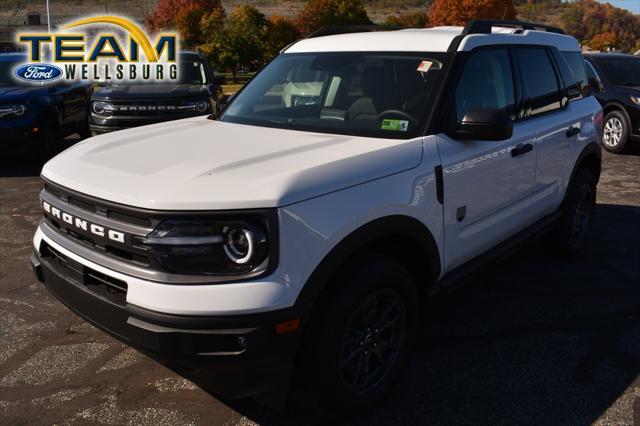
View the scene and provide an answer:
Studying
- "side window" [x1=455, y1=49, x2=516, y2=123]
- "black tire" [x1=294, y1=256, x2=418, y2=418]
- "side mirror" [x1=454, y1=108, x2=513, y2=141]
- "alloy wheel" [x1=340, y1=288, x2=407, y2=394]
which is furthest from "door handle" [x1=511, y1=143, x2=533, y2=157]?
"alloy wheel" [x1=340, y1=288, x2=407, y2=394]

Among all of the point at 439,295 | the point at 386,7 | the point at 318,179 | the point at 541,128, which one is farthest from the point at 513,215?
the point at 386,7

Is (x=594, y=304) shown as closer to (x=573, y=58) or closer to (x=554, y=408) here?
(x=554, y=408)

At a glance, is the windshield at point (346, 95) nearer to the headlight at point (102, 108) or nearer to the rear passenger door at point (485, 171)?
the rear passenger door at point (485, 171)

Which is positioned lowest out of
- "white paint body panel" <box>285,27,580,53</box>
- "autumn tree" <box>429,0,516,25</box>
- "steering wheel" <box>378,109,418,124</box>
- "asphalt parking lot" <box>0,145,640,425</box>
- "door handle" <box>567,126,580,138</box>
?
"asphalt parking lot" <box>0,145,640,425</box>

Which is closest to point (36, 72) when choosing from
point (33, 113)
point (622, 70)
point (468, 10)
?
point (33, 113)

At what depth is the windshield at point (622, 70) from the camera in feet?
35.4

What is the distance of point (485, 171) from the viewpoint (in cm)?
350

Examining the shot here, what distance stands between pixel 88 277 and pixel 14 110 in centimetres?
667

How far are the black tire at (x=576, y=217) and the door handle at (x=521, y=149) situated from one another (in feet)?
3.65

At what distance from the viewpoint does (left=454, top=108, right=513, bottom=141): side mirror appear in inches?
123

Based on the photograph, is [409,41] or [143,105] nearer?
[409,41]

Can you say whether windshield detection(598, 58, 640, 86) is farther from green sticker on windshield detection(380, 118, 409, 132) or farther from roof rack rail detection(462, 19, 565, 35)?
green sticker on windshield detection(380, 118, 409, 132)

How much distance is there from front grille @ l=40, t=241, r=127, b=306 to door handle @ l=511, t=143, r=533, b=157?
2.47 meters

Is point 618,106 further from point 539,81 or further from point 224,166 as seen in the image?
point 224,166
